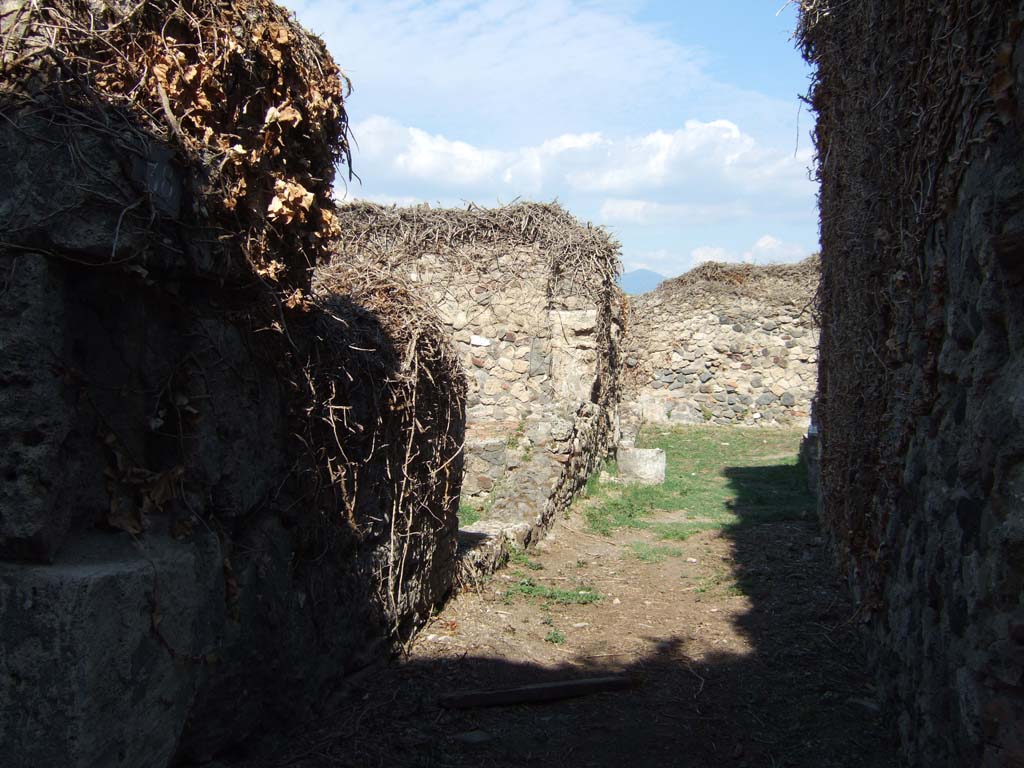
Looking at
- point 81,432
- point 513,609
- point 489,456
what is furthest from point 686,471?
point 81,432

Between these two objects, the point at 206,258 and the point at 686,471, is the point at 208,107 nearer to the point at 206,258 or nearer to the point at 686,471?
the point at 206,258

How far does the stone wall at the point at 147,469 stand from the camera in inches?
73.4

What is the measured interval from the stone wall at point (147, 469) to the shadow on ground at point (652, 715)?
0.29m

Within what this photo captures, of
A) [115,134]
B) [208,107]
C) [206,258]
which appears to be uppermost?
[208,107]

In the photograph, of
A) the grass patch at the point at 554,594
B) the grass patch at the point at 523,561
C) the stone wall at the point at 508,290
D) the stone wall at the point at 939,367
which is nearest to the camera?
the stone wall at the point at 939,367

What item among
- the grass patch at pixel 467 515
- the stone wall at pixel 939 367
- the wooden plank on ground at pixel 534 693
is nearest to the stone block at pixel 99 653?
the wooden plank on ground at pixel 534 693

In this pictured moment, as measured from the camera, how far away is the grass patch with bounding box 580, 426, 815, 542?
27.2ft

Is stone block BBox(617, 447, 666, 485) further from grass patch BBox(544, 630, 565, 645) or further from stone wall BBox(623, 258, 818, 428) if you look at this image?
grass patch BBox(544, 630, 565, 645)

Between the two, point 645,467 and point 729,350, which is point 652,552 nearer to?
point 645,467

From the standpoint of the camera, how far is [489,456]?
8297 millimetres

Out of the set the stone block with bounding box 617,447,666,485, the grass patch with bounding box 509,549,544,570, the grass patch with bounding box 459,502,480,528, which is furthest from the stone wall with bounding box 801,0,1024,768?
the stone block with bounding box 617,447,666,485

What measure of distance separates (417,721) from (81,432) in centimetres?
212

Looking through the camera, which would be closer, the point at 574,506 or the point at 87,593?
the point at 87,593

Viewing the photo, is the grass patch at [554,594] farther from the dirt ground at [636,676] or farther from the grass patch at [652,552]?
the grass patch at [652,552]
